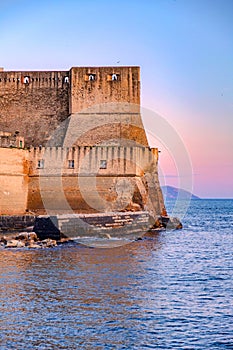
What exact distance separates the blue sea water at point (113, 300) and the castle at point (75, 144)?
729cm

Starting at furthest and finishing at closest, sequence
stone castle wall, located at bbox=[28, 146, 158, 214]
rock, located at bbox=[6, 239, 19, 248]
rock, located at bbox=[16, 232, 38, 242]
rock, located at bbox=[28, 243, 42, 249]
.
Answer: stone castle wall, located at bbox=[28, 146, 158, 214] → rock, located at bbox=[16, 232, 38, 242] → rock, located at bbox=[6, 239, 19, 248] → rock, located at bbox=[28, 243, 42, 249]

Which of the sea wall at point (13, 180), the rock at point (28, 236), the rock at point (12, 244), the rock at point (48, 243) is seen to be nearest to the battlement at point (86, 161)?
the sea wall at point (13, 180)

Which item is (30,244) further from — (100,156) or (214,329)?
(214,329)

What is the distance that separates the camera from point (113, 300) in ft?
34.7

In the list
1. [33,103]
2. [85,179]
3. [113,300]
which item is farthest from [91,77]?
[113,300]

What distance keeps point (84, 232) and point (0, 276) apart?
24.4 feet

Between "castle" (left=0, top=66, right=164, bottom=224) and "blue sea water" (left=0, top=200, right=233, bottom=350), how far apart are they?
7.29m

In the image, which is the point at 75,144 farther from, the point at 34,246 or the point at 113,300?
the point at 113,300

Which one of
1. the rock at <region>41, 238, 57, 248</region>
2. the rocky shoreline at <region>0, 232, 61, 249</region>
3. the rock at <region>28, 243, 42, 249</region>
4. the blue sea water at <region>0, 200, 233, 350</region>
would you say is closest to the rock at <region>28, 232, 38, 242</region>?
the rocky shoreline at <region>0, 232, 61, 249</region>

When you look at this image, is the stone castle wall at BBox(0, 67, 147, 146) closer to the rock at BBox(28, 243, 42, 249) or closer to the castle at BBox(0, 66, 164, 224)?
the castle at BBox(0, 66, 164, 224)

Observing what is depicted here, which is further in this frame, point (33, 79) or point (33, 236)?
point (33, 79)

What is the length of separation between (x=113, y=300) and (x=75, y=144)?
17237mm

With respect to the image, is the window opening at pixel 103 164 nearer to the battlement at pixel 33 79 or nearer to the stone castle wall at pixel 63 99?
the stone castle wall at pixel 63 99

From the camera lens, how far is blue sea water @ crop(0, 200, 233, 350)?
845 cm
